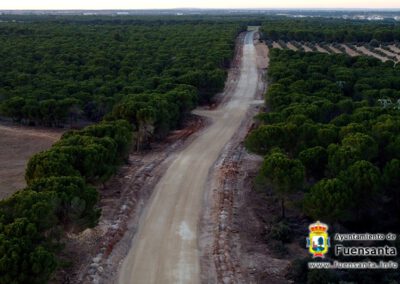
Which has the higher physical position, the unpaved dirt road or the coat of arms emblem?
the coat of arms emblem

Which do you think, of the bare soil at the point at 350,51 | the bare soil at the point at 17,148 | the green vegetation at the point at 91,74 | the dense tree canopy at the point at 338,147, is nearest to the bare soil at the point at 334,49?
the bare soil at the point at 350,51

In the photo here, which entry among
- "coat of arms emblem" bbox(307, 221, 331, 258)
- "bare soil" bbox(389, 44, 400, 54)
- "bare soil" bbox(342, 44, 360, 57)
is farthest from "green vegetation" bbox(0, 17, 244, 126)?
"bare soil" bbox(389, 44, 400, 54)

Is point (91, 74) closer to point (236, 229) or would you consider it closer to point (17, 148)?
point (17, 148)

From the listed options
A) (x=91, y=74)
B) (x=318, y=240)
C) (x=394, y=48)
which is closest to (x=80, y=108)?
(x=91, y=74)

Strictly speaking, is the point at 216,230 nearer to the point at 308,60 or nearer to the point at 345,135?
the point at 345,135

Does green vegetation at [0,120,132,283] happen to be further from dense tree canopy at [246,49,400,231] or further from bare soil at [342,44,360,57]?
bare soil at [342,44,360,57]
